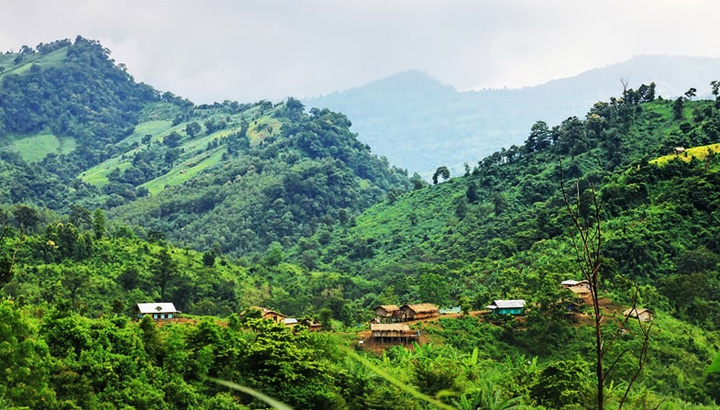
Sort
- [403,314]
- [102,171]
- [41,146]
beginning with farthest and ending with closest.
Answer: [41,146] → [102,171] → [403,314]

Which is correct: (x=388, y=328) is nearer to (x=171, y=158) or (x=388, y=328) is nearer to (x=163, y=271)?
(x=163, y=271)

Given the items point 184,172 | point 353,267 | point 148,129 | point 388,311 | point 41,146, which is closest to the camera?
point 388,311

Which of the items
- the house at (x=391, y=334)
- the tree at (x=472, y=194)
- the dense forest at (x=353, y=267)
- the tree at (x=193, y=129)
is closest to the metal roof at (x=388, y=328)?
the house at (x=391, y=334)

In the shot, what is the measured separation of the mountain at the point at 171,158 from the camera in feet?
298

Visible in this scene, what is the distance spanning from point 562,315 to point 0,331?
2660 cm

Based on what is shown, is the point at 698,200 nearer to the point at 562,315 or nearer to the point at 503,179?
the point at 562,315

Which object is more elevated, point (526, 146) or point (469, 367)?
point (526, 146)

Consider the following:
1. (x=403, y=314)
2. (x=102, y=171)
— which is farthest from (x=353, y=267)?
(x=102, y=171)

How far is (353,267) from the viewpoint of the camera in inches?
2675

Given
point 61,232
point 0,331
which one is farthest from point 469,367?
point 61,232

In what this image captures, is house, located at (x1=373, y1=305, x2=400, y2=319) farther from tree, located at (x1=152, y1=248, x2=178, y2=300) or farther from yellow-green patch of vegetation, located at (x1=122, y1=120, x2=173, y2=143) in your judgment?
yellow-green patch of vegetation, located at (x1=122, y1=120, x2=173, y2=143)

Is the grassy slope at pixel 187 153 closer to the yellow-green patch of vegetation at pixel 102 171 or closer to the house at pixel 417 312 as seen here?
the yellow-green patch of vegetation at pixel 102 171

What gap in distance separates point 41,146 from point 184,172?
108 feet

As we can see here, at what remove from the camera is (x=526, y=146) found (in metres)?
73.9
